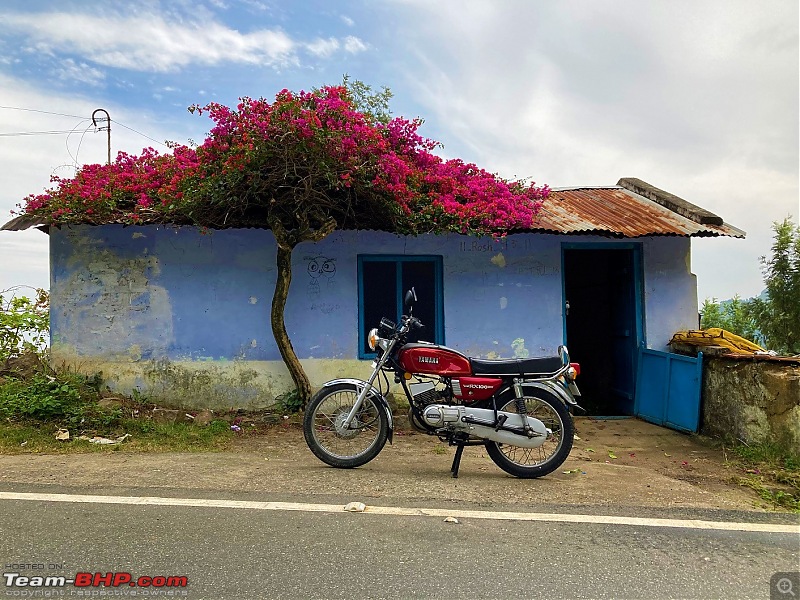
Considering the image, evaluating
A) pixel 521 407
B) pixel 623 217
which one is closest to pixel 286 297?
pixel 521 407

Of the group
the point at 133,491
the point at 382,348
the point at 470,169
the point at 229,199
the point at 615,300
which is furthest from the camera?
the point at 615,300

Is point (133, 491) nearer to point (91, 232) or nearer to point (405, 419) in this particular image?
point (405, 419)

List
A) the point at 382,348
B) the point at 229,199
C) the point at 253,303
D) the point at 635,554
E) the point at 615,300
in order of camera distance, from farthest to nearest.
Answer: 1. the point at 615,300
2. the point at 253,303
3. the point at 229,199
4. the point at 382,348
5. the point at 635,554

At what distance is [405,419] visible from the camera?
721 centimetres

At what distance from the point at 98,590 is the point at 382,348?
9.21 feet

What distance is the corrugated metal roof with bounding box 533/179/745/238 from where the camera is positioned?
7566 millimetres

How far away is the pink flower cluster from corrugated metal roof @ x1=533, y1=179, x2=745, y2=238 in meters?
0.47

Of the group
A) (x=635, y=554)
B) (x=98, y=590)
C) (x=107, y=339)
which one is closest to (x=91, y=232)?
(x=107, y=339)

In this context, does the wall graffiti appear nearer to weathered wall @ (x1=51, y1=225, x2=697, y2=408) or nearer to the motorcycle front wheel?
weathered wall @ (x1=51, y1=225, x2=697, y2=408)

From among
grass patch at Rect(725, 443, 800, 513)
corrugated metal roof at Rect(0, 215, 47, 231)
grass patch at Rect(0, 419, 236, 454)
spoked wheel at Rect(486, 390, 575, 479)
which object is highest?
corrugated metal roof at Rect(0, 215, 47, 231)

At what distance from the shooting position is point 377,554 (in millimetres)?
3221

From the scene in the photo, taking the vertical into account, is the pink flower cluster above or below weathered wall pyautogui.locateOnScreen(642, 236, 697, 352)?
above

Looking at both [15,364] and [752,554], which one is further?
[15,364]

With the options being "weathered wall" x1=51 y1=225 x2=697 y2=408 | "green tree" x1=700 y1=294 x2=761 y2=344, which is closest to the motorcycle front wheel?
"weathered wall" x1=51 y1=225 x2=697 y2=408
